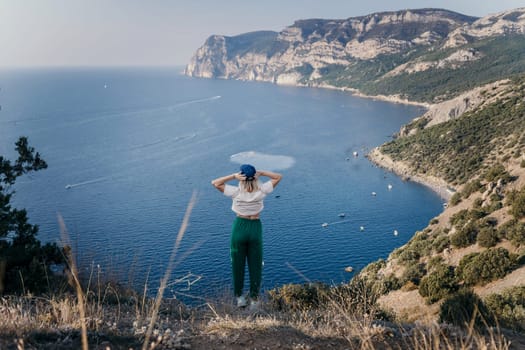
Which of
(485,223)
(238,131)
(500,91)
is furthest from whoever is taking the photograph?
(238,131)

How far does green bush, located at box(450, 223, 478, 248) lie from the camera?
23.3 m

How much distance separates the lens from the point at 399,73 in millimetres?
172500

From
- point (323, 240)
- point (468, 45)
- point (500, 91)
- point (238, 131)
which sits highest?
point (468, 45)

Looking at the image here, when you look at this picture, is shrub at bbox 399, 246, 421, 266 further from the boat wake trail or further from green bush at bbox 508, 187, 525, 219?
the boat wake trail

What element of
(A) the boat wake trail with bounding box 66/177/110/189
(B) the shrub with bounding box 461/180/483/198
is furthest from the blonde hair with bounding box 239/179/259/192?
(A) the boat wake trail with bounding box 66/177/110/189

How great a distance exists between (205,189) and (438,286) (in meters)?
43.4

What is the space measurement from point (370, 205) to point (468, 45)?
137626mm

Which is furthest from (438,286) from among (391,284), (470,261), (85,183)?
(85,183)

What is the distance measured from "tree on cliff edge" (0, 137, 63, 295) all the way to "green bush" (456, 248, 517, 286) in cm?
1649

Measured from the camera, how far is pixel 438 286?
18.2 metres

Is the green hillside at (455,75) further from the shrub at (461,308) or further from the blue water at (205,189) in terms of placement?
the shrub at (461,308)

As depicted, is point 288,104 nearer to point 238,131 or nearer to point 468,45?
point 238,131

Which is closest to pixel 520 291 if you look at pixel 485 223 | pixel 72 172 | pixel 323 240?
pixel 485 223

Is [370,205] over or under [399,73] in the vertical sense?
under
